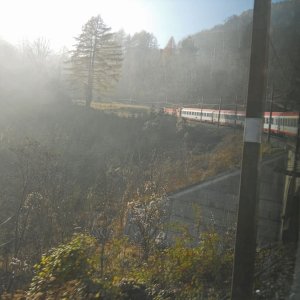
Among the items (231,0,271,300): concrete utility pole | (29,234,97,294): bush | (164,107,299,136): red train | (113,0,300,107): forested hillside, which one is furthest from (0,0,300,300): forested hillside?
(231,0,271,300): concrete utility pole

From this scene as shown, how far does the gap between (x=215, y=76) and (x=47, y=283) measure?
5711 cm

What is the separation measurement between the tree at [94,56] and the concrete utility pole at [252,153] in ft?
109

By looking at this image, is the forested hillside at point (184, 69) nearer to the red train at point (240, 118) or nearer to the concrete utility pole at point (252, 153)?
the red train at point (240, 118)

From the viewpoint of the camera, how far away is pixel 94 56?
37.0m

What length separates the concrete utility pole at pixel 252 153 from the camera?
4.25 meters

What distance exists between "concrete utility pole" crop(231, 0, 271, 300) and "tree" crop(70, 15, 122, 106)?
33368mm

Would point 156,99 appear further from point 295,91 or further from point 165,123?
point 295,91

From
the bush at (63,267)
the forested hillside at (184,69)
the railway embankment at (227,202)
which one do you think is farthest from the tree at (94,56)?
the bush at (63,267)

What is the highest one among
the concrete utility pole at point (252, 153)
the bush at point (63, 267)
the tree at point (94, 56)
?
the tree at point (94, 56)

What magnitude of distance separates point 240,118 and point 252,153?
25.3 meters

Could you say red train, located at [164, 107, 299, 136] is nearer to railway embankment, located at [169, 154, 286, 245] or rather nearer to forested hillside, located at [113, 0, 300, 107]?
railway embankment, located at [169, 154, 286, 245]

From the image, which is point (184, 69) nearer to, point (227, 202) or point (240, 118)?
point (240, 118)

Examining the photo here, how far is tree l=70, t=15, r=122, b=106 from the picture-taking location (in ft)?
121

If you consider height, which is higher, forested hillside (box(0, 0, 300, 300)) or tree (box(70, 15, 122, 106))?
tree (box(70, 15, 122, 106))
